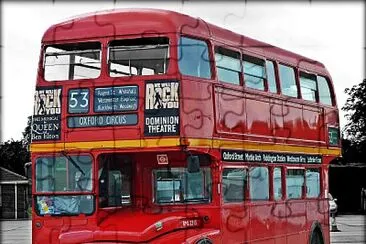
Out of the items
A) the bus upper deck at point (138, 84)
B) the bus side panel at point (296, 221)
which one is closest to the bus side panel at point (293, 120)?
the bus side panel at point (296, 221)

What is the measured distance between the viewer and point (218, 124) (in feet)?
34.8

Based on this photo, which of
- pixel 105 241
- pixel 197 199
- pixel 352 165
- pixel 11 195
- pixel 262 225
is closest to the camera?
pixel 105 241

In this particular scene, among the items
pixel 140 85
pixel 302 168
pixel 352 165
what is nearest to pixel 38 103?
pixel 140 85

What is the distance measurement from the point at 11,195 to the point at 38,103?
32.6m

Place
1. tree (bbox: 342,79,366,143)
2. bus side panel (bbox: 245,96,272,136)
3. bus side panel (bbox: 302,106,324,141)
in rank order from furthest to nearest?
tree (bbox: 342,79,366,143) → bus side panel (bbox: 302,106,324,141) → bus side panel (bbox: 245,96,272,136)

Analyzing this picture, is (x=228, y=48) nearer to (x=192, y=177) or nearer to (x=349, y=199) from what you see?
(x=192, y=177)

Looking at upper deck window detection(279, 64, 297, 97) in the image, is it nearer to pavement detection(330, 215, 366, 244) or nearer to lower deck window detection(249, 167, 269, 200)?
lower deck window detection(249, 167, 269, 200)

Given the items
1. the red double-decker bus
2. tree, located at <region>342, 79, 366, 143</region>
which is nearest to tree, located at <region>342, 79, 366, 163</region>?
tree, located at <region>342, 79, 366, 143</region>

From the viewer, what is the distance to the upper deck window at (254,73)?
11.5 meters

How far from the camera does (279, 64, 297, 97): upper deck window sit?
498 inches

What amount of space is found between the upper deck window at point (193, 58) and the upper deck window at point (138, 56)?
0.20m

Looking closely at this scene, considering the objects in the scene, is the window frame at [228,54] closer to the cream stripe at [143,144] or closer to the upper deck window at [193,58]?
the upper deck window at [193,58]

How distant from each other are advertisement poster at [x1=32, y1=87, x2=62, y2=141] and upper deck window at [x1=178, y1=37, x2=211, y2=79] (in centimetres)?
154

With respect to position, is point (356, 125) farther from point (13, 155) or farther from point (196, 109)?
point (196, 109)
